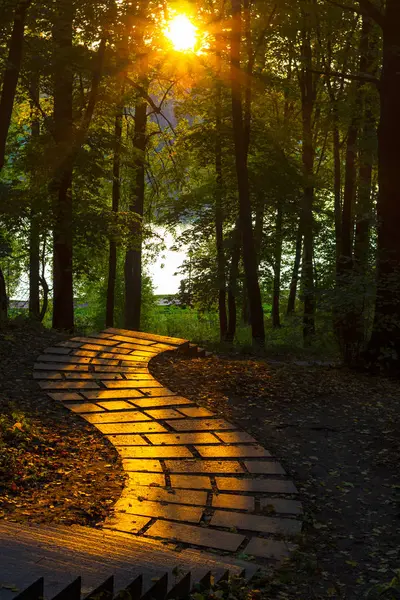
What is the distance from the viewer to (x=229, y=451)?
17.7 feet

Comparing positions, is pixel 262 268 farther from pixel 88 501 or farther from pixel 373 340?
pixel 88 501

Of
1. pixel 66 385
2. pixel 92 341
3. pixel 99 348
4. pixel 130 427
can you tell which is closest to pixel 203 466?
pixel 130 427

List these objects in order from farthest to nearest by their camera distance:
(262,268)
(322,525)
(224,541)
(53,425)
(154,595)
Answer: (262,268)
(53,425)
(322,525)
(224,541)
(154,595)

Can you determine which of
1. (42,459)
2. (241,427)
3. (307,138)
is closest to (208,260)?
(307,138)

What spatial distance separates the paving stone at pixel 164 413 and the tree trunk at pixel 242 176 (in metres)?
6.65

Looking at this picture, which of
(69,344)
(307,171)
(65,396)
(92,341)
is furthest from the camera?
(307,171)

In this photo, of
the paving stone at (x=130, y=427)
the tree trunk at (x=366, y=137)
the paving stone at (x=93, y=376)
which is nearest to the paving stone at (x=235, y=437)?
the paving stone at (x=130, y=427)

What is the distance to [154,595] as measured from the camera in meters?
2.48

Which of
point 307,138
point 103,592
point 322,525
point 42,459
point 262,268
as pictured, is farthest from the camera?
point 262,268

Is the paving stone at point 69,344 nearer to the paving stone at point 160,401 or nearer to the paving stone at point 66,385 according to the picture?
the paving stone at point 66,385

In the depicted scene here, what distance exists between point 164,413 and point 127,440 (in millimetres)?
795

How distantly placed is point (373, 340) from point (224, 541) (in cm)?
616

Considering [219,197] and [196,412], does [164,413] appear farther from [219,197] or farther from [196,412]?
[219,197]

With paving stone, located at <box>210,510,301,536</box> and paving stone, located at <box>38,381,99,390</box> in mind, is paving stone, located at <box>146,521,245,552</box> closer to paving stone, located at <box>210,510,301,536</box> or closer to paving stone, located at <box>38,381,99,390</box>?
paving stone, located at <box>210,510,301,536</box>
